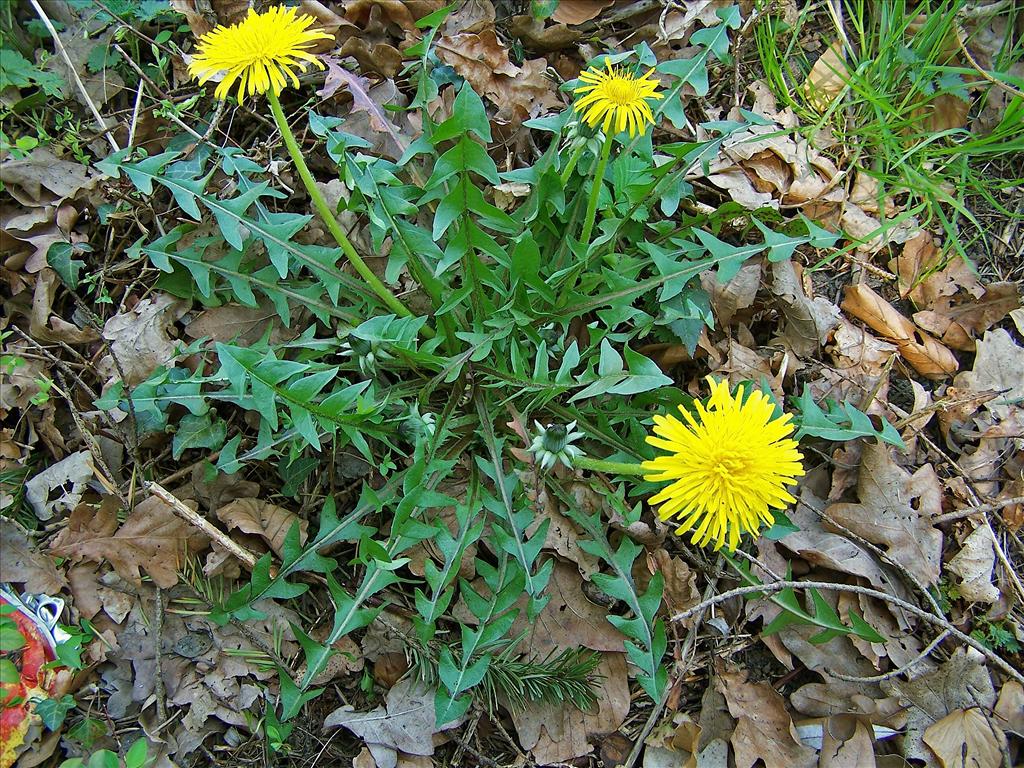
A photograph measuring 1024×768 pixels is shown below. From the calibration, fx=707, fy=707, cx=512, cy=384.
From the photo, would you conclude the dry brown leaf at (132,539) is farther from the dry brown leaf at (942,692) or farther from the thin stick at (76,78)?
the dry brown leaf at (942,692)

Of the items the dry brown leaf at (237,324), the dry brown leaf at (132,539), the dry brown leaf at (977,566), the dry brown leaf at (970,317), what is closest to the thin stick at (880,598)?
the dry brown leaf at (977,566)

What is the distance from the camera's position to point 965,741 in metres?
2.25

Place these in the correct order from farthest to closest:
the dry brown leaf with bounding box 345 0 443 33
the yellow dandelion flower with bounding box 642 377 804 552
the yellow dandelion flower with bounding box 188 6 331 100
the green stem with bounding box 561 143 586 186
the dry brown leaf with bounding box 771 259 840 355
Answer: the dry brown leaf with bounding box 345 0 443 33 < the dry brown leaf with bounding box 771 259 840 355 < the green stem with bounding box 561 143 586 186 < the yellow dandelion flower with bounding box 188 6 331 100 < the yellow dandelion flower with bounding box 642 377 804 552

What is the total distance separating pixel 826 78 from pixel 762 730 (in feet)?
8.66

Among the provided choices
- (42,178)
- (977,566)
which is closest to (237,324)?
(42,178)

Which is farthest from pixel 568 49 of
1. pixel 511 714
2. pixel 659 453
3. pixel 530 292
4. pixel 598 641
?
pixel 511 714

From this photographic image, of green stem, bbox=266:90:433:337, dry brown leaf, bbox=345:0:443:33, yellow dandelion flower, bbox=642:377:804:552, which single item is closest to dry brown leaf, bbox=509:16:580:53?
dry brown leaf, bbox=345:0:443:33

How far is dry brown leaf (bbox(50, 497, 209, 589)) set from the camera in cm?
235

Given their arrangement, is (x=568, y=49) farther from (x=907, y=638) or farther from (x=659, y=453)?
(x=907, y=638)

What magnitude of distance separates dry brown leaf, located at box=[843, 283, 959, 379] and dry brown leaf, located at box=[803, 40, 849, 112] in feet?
2.85

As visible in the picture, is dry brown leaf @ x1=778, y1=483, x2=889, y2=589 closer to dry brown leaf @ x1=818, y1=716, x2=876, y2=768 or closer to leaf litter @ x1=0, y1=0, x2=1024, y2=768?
leaf litter @ x1=0, y1=0, x2=1024, y2=768

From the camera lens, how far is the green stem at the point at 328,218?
6.35 feet

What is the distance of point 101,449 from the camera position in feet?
8.30

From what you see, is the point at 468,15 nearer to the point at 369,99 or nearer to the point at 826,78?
the point at 369,99
